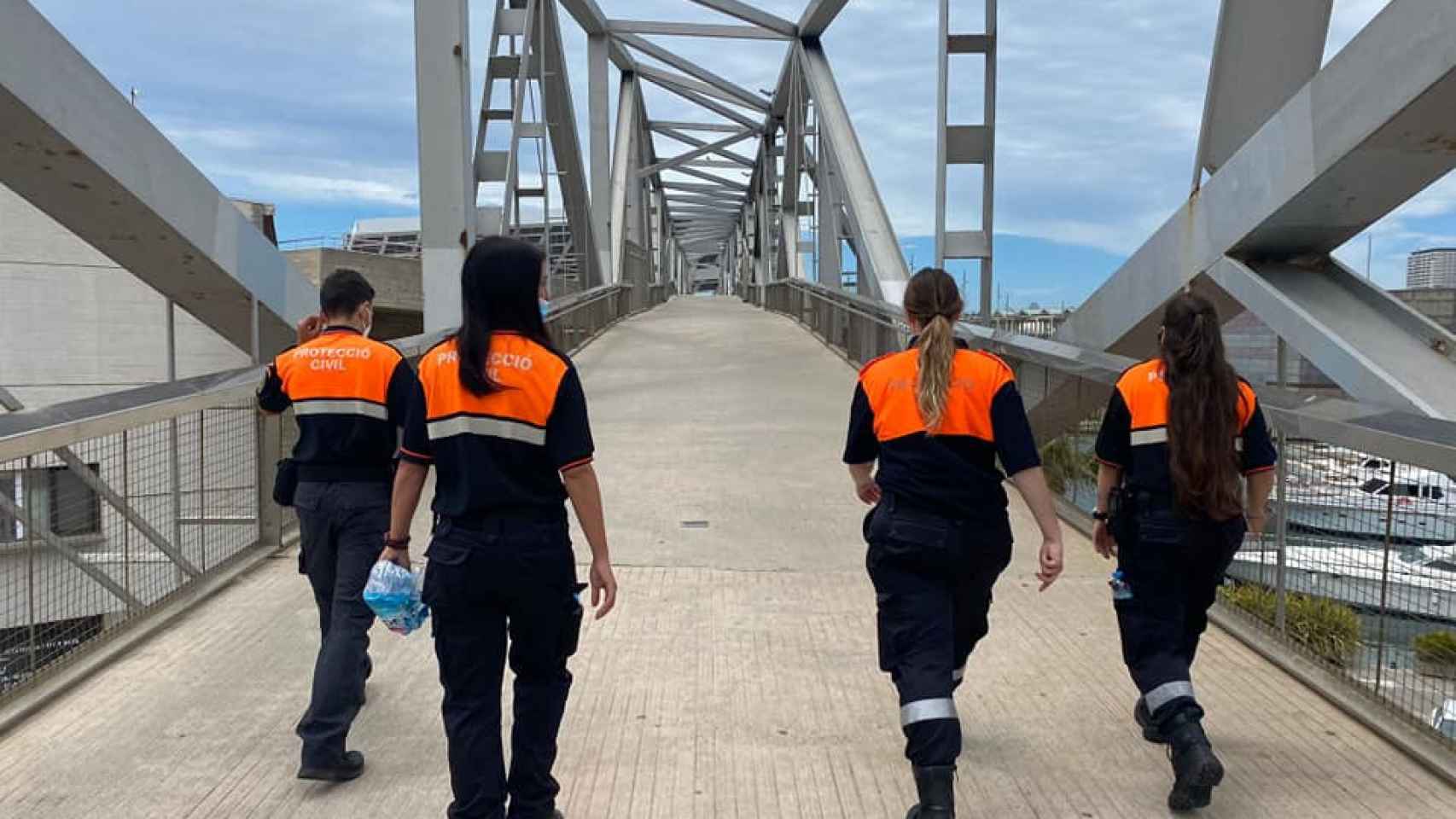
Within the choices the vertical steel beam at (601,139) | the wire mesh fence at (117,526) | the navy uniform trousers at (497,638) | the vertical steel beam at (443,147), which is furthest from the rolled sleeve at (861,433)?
the vertical steel beam at (601,139)

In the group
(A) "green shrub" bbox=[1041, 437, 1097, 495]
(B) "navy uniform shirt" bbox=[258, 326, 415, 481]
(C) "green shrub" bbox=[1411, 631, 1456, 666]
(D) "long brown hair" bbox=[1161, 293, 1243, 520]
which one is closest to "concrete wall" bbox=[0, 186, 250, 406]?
(A) "green shrub" bbox=[1041, 437, 1097, 495]

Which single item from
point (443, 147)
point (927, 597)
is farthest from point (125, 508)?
point (443, 147)

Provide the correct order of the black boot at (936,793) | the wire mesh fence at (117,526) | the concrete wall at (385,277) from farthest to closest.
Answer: the concrete wall at (385,277)
the wire mesh fence at (117,526)
the black boot at (936,793)

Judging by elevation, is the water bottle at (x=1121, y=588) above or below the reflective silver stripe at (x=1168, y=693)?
above

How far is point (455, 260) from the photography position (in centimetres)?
952

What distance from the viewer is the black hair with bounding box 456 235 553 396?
2.59 m

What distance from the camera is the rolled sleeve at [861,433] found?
3066 millimetres

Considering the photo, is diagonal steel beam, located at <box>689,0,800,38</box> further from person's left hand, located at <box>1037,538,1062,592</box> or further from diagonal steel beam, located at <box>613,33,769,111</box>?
person's left hand, located at <box>1037,538,1062,592</box>

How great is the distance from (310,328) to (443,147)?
6287 mm

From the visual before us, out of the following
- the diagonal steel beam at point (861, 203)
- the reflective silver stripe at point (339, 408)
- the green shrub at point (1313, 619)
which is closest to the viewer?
the reflective silver stripe at point (339, 408)

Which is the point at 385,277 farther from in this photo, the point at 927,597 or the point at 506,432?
the point at 927,597

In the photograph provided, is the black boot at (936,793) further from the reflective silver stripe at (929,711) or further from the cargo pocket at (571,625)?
the cargo pocket at (571,625)

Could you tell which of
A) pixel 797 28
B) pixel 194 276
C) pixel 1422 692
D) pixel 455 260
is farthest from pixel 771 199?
pixel 1422 692

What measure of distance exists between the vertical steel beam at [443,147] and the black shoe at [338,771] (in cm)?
629
